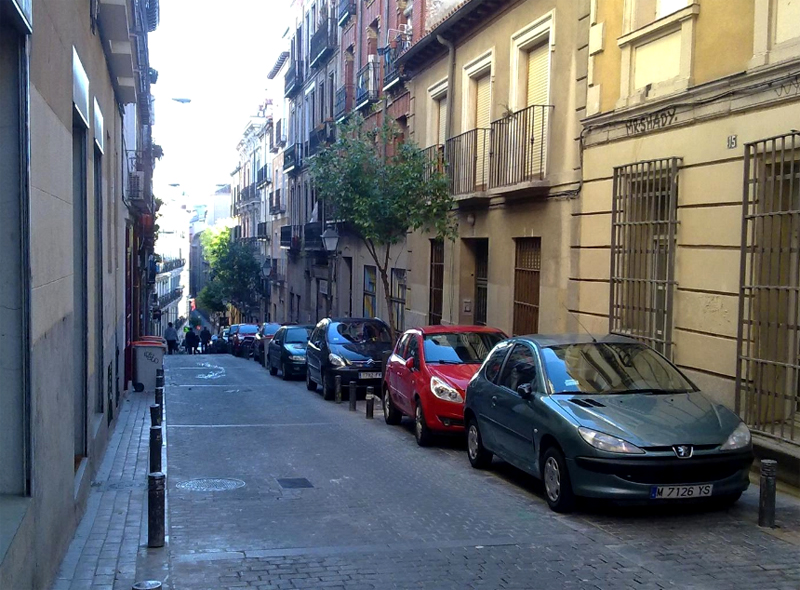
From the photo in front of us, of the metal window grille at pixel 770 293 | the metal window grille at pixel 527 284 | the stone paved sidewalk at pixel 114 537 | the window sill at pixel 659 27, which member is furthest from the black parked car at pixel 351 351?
the metal window grille at pixel 770 293

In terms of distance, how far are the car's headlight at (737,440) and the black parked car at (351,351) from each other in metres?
10.7

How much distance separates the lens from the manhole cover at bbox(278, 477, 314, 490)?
30.9ft

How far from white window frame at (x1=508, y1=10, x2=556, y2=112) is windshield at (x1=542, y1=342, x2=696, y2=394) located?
25.6ft

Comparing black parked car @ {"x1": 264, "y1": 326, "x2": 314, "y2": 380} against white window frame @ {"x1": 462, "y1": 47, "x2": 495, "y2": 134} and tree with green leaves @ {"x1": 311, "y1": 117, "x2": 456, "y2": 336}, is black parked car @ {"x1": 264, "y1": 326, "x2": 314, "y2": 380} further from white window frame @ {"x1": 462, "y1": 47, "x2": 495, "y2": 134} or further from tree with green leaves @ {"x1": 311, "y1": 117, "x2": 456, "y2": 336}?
white window frame @ {"x1": 462, "y1": 47, "x2": 495, "y2": 134}

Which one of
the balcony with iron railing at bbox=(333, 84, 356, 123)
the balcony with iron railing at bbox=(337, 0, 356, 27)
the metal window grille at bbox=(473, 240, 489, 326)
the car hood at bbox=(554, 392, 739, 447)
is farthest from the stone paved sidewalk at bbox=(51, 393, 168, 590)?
the balcony with iron railing at bbox=(337, 0, 356, 27)

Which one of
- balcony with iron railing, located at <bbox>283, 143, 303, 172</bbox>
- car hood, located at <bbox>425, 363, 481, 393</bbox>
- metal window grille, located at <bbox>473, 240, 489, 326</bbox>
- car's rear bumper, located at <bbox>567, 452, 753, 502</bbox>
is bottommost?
car's rear bumper, located at <bbox>567, 452, 753, 502</bbox>

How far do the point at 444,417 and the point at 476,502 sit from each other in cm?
321

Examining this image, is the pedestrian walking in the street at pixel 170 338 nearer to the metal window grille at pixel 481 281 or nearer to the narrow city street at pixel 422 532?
the metal window grille at pixel 481 281

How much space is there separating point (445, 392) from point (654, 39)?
5.62 m

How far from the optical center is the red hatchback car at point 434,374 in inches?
466

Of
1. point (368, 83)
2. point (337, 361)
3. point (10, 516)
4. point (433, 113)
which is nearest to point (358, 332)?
point (337, 361)

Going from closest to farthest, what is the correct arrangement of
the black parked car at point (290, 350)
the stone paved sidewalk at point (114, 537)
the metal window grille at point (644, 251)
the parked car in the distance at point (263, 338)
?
1. the stone paved sidewalk at point (114, 537)
2. the metal window grille at point (644, 251)
3. the black parked car at point (290, 350)
4. the parked car in the distance at point (263, 338)

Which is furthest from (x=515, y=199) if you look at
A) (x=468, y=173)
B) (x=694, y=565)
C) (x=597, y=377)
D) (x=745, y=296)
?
(x=694, y=565)

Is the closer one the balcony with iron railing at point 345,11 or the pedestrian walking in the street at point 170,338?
the balcony with iron railing at point 345,11
